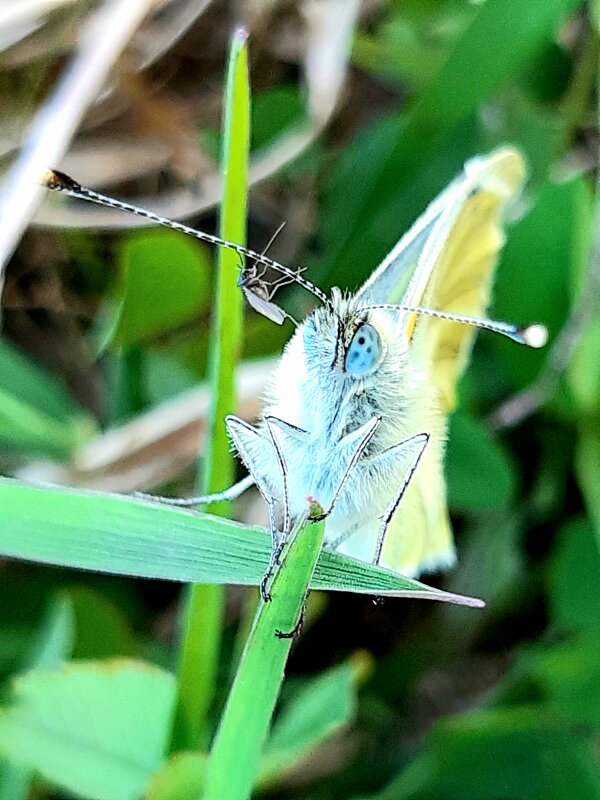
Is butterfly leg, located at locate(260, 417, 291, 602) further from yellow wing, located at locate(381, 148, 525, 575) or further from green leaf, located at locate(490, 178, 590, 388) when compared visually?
green leaf, located at locate(490, 178, 590, 388)

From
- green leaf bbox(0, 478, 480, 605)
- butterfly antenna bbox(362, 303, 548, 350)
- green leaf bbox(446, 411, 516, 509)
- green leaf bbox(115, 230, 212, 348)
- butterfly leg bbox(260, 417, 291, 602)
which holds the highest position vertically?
green leaf bbox(115, 230, 212, 348)

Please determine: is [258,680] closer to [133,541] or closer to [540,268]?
[133,541]

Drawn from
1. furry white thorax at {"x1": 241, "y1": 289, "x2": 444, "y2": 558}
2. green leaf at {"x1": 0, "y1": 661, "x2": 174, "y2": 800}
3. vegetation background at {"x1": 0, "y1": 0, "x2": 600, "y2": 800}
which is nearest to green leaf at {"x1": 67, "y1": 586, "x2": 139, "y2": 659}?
vegetation background at {"x1": 0, "y1": 0, "x2": 600, "y2": 800}

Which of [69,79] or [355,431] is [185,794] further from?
[69,79]

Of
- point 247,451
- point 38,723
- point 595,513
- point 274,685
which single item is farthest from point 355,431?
point 595,513

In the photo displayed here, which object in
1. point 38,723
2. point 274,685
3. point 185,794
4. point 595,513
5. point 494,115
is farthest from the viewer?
point 494,115

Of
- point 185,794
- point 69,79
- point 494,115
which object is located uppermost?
point 494,115
